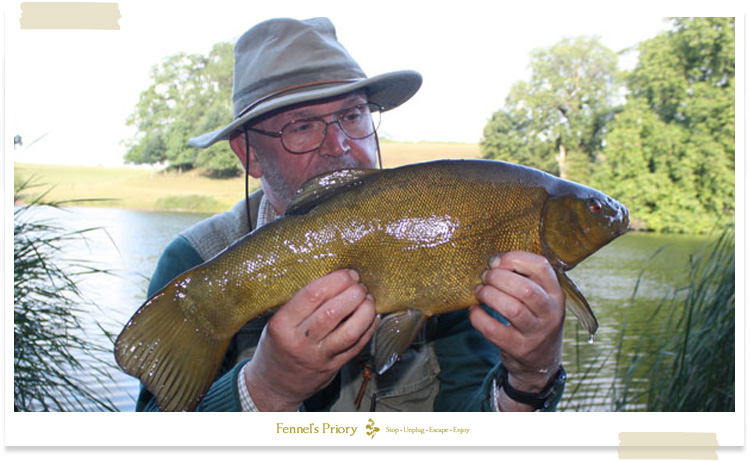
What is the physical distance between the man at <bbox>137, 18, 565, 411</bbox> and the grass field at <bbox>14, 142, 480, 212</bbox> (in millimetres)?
273

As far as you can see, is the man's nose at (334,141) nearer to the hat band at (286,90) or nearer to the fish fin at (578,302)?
the hat band at (286,90)

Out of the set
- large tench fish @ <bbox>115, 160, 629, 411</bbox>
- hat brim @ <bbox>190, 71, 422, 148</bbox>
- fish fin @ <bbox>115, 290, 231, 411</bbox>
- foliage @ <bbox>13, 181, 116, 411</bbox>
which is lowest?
foliage @ <bbox>13, 181, 116, 411</bbox>

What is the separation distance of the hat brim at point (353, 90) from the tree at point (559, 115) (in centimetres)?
348

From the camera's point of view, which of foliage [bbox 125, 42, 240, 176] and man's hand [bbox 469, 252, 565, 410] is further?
foliage [bbox 125, 42, 240, 176]

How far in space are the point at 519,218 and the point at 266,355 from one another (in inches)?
23.3

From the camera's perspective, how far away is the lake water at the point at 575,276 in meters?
3.18

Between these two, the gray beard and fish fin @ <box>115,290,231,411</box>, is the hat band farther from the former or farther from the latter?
fish fin @ <box>115,290,231,411</box>

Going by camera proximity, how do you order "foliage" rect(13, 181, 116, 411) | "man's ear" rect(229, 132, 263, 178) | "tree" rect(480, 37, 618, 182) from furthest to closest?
"tree" rect(480, 37, 618, 182) → "foliage" rect(13, 181, 116, 411) → "man's ear" rect(229, 132, 263, 178)

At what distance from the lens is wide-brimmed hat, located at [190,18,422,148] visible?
62.7 inches

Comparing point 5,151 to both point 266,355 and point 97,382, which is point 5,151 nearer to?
point 266,355
